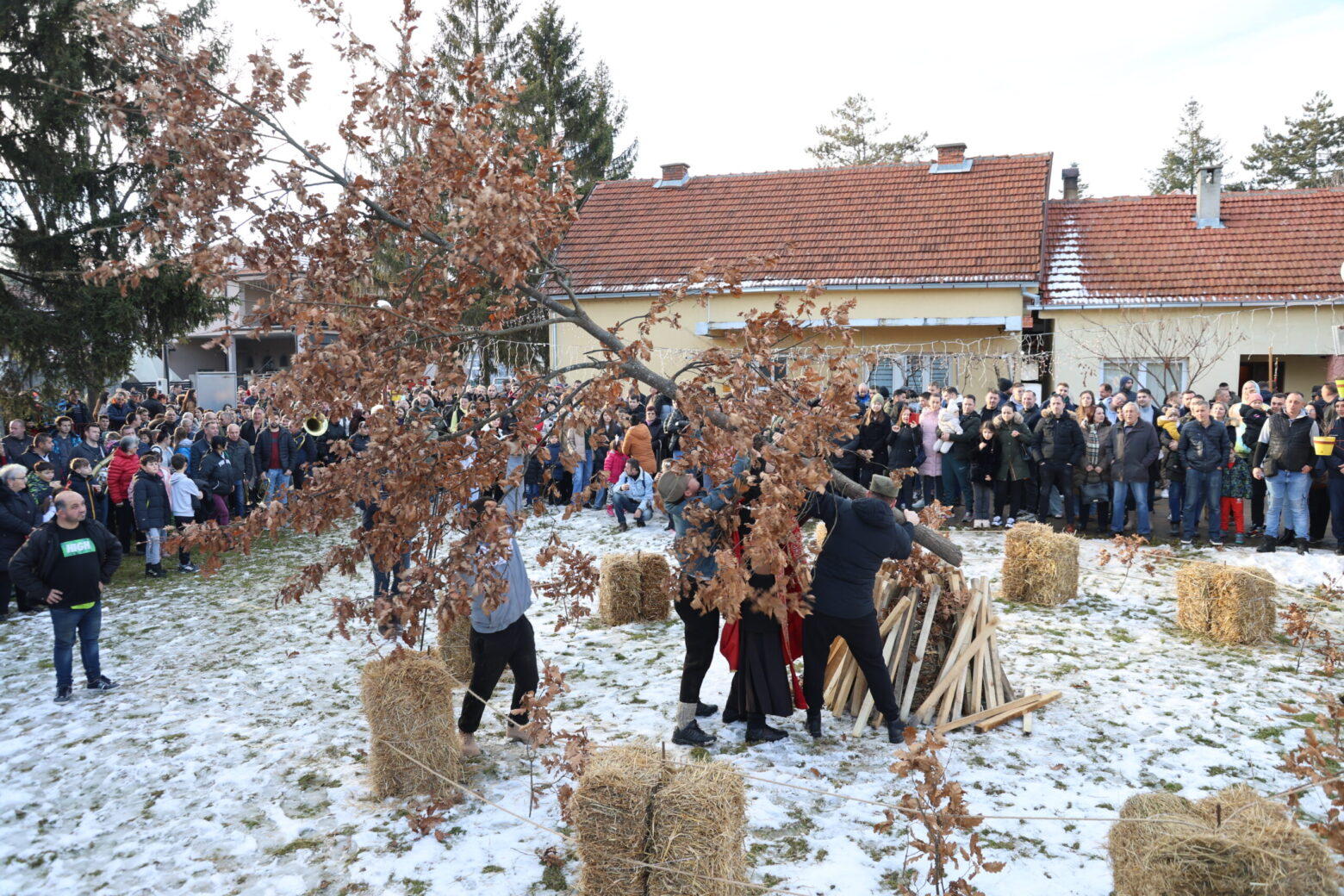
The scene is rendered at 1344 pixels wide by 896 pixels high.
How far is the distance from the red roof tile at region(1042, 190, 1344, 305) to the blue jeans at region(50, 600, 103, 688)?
19395 millimetres

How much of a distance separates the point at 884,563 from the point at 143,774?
18.2 feet

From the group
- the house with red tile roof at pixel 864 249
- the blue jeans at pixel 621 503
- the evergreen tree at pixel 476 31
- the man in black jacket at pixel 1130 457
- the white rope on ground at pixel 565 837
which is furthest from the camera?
the evergreen tree at pixel 476 31

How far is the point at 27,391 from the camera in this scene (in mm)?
16578

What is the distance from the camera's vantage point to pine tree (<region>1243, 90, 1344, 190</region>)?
141ft

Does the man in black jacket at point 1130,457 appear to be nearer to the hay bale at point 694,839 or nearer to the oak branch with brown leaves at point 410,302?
the oak branch with brown leaves at point 410,302

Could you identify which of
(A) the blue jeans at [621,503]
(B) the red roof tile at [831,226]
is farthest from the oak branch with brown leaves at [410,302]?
(B) the red roof tile at [831,226]

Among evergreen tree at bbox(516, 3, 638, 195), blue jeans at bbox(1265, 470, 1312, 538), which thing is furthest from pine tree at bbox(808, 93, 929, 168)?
blue jeans at bbox(1265, 470, 1312, 538)

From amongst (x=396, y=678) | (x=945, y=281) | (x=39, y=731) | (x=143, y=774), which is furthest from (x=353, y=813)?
(x=945, y=281)

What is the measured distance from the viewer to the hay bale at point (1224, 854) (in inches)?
137

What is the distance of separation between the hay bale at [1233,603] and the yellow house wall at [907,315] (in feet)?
39.4

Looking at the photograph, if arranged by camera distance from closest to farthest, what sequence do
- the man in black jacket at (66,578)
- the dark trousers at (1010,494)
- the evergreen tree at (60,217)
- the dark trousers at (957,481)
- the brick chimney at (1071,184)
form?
the man in black jacket at (66,578)
the dark trousers at (1010,494)
the dark trousers at (957,481)
the evergreen tree at (60,217)
the brick chimney at (1071,184)

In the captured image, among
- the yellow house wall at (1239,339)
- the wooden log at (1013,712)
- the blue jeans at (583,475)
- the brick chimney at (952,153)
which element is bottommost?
the wooden log at (1013,712)

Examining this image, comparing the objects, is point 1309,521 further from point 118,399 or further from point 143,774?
point 118,399

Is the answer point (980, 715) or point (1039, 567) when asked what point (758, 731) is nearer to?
point (980, 715)
